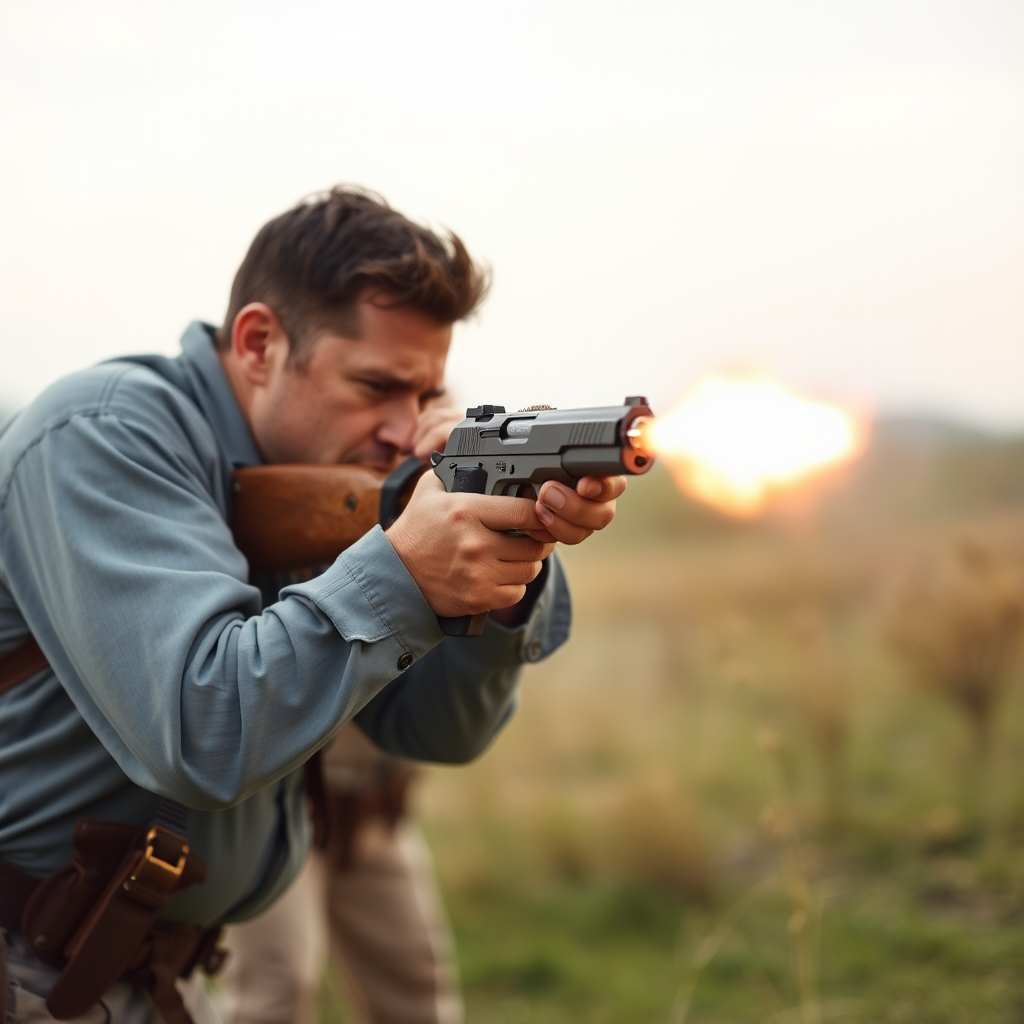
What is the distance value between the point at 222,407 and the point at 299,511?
1.15ft

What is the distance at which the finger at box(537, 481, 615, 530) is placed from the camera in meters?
1.72

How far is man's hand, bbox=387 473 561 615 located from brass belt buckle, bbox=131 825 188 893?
0.70 metres

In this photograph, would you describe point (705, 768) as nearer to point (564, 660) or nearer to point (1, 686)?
point (564, 660)

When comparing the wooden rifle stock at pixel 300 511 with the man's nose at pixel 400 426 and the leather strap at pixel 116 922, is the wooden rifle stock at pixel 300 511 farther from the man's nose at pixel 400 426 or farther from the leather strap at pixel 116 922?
the leather strap at pixel 116 922

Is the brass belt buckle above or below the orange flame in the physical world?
below

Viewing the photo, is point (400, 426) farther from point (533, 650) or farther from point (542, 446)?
point (542, 446)

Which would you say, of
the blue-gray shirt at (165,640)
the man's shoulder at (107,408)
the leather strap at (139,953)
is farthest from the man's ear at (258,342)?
the leather strap at (139,953)

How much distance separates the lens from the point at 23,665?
207 centimetres

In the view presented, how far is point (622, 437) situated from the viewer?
1.61 m

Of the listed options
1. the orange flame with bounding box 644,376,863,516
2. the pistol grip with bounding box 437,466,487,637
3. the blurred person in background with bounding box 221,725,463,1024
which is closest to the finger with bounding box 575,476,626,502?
the pistol grip with bounding box 437,466,487,637

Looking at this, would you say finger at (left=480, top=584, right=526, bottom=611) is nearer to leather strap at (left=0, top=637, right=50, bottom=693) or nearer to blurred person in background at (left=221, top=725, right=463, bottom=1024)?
leather strap at (left=0, top=637, right=50, bottom=693)

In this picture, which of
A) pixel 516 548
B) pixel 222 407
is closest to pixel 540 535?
pixel 516 548

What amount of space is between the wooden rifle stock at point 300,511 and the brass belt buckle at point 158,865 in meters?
0.64

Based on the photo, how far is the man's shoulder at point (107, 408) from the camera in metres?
1.99
